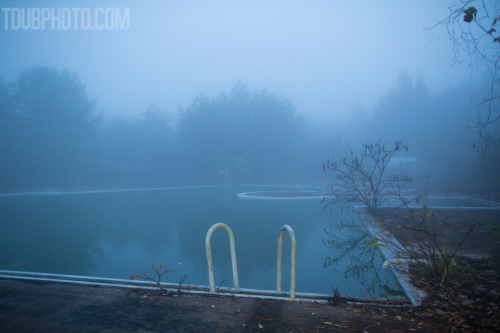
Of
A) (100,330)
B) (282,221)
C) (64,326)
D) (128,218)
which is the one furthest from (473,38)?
(128,218)

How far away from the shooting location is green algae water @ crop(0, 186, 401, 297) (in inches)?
159

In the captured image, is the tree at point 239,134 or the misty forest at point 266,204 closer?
the misty forest at point 266,204

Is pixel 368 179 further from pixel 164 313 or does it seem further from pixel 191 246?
pixel 164 313

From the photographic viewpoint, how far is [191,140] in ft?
77.8

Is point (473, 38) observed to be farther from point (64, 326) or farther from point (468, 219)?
point (468, 219)

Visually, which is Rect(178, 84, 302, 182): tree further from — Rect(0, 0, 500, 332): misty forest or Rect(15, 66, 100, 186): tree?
Rect(15, 66, 100, 186): tree

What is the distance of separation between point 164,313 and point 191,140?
72.8 ft

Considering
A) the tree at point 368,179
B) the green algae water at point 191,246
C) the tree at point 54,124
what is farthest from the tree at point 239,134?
the tree at point 368,179

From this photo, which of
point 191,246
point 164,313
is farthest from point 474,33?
point 191,246

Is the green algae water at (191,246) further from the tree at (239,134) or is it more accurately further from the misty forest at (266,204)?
the tree at (239,134)

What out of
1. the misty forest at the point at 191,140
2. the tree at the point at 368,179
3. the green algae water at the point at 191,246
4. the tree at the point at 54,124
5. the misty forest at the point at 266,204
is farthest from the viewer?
the tree at the point at 54,124

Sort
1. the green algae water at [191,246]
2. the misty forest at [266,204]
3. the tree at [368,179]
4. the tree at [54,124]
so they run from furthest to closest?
1. the tree at [54,124]
2. the tree at [368,179]
3. the green algae water at [191,246]
4. the misty forest at [266,204]

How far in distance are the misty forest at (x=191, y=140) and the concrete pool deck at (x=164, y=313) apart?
17.6m

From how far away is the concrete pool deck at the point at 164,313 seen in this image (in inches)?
78.0
